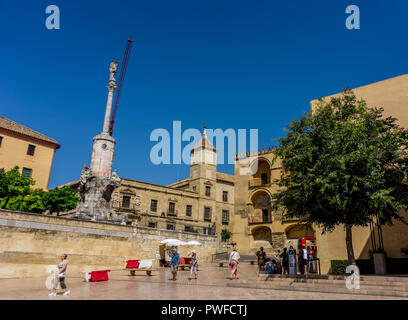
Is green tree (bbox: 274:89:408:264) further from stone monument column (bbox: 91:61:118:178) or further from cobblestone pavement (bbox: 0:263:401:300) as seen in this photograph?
stone monument column (bbox: 91:61:118:178)

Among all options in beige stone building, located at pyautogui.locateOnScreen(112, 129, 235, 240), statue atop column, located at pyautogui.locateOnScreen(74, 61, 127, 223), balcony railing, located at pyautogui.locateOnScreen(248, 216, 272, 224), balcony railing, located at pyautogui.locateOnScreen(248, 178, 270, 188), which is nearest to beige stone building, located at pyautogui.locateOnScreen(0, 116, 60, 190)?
beige stone building, located at pyautogui.locateOnScreen(112, 129, 235, 240)

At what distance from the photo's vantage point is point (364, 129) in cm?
1220

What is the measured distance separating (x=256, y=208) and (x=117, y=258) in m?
24.3

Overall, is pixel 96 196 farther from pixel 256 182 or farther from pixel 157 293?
pixel 256 182

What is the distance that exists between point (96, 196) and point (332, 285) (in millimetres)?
15919

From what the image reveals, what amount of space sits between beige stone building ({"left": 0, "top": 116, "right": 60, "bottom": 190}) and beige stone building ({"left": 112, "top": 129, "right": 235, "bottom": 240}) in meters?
8.71

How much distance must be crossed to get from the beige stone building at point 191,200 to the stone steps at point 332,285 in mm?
25652

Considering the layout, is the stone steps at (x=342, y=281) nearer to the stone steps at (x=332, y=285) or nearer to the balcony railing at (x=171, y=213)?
the stone steps at (x=332, y=285)

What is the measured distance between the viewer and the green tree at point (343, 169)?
11336 mm

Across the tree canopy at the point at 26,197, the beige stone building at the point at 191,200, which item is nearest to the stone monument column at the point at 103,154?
the tree canopy at the point at 26,197

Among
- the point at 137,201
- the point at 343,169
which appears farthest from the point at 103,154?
the point at 343,169
